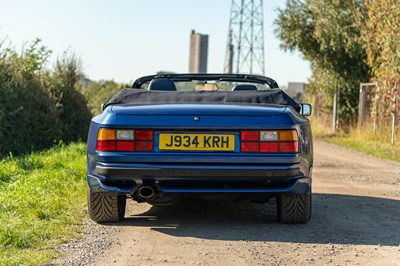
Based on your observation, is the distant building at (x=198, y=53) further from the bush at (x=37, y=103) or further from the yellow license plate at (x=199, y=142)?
the yellow license plate at (x=199, y=142)

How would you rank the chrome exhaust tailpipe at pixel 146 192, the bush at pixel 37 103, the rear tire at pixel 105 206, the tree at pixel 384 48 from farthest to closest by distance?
the tree at pixel 384 48 < the bush at pixel 37 103 < the rear tire at pixel 105 206 < the chrome exhaust tailpipe at pixel 146 192

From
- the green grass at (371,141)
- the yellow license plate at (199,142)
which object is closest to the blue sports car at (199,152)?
the yellow license plate at (199,142)

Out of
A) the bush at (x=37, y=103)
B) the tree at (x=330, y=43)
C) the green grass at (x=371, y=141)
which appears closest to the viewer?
the bush at (x=37, y=103)

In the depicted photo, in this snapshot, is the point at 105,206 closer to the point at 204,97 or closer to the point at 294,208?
the point at 204,97

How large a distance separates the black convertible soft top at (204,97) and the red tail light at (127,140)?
692mm

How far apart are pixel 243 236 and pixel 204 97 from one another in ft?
4.95

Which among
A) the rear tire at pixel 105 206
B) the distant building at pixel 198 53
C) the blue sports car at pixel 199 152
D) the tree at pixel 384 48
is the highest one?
the distant building at pixel 198 53

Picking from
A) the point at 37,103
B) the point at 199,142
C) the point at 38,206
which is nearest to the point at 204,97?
the point at 199,142

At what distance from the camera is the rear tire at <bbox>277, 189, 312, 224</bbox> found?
6.22m

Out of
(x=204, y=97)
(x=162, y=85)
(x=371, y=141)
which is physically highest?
(x=162, y=85)

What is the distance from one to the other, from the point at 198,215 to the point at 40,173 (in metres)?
3.55

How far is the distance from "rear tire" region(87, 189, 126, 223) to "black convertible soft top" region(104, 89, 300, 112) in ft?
3.01

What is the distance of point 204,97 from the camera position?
264 inches

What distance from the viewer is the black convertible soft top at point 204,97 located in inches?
261
